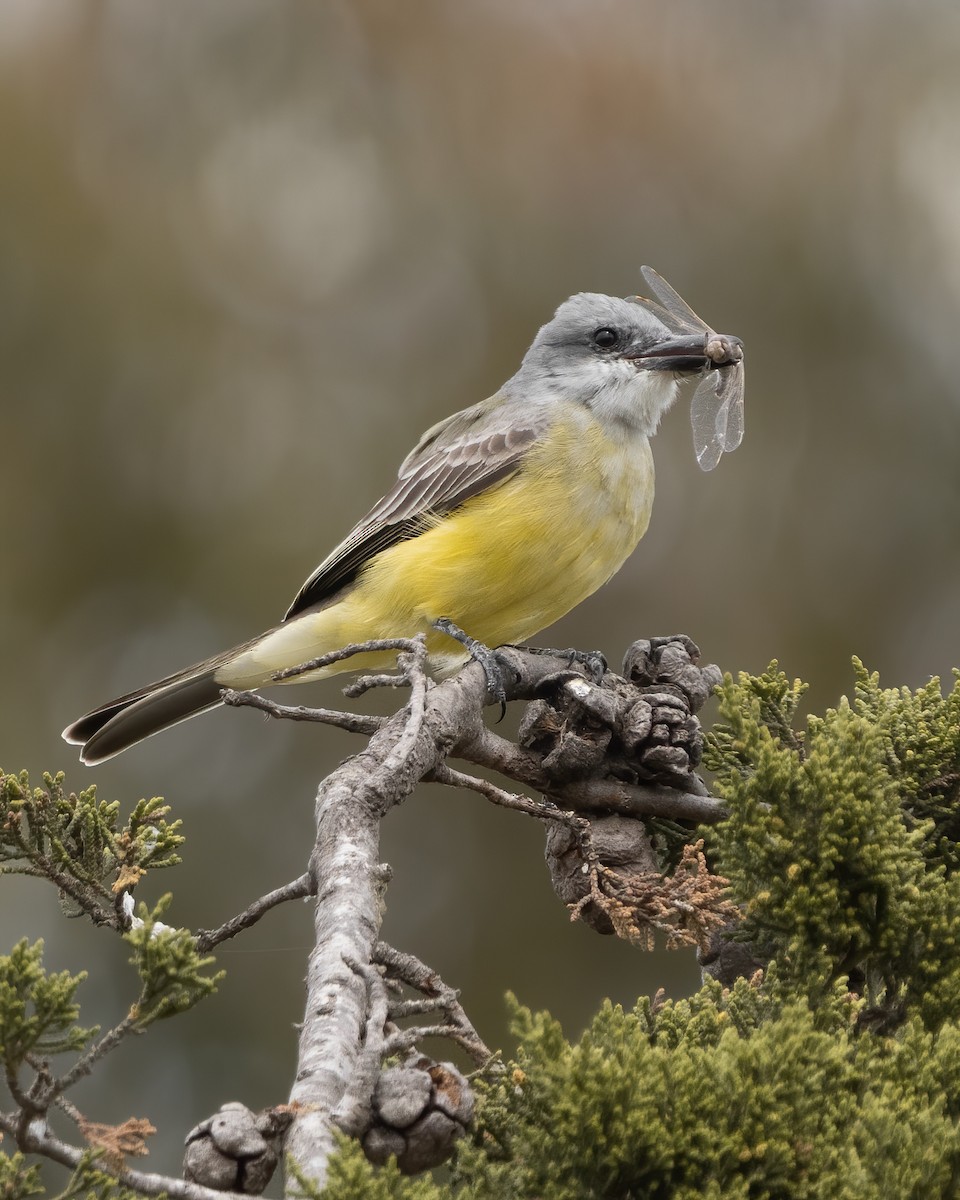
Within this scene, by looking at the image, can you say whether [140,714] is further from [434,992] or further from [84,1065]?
[84,1065]

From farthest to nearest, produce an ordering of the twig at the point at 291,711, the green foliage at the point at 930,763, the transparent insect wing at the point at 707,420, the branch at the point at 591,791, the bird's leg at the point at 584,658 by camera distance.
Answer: the transparent insect wing at the point at 707,420, the bird's leg at the point at 584,658, the branch at the point at 591,791, the twig at the point at 291,711, the green foliage at the point at 930,763

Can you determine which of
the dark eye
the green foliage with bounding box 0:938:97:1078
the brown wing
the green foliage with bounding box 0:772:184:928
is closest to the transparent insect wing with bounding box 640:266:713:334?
the dark eye

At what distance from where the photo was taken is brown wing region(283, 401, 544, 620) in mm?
4441

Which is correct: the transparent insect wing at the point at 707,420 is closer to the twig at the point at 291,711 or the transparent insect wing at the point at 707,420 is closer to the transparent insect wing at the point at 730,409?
the transparent insect wing at the point at 730,409

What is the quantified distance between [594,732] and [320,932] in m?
1.00

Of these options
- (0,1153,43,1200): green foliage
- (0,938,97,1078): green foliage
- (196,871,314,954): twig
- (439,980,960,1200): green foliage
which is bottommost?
(439,980,960,1200): green foliage

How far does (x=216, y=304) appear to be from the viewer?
629 cm

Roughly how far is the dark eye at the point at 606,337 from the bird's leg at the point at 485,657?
4.20ft

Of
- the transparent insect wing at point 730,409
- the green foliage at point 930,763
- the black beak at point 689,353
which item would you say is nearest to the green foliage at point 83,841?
the green foliage at point 930,763

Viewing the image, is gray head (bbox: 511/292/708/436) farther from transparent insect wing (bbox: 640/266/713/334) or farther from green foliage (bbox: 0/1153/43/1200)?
green foliage (bbox: 0/1153/43/1200)

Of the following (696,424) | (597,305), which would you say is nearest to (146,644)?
(597,305)

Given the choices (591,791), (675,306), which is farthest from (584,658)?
(675,306)

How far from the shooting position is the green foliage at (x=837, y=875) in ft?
5.82

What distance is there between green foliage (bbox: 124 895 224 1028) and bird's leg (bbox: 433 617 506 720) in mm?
1238
